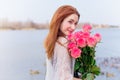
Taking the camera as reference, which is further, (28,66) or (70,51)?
(28,66)

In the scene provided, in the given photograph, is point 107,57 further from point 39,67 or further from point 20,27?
point 20,27

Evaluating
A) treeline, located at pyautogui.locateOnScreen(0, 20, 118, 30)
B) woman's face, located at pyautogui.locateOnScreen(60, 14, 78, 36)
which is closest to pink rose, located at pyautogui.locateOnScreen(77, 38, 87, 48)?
woman's face, located at pyautogui.locateOnScreen(60, 14, 78, 36)

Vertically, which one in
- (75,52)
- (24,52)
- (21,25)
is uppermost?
(21,25)

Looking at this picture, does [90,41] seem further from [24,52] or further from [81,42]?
[24,52]

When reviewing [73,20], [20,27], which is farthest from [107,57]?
[73,20]

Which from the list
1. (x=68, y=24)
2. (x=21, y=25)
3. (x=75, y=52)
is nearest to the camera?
(x=75, y=52)

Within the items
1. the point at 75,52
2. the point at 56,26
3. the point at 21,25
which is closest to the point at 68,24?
the point at 56,26

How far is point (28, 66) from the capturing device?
2406 millimetres

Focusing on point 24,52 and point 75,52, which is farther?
point 24,52

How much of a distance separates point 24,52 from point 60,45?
971mm

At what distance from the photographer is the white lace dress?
148cm

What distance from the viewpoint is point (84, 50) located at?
1.53 m

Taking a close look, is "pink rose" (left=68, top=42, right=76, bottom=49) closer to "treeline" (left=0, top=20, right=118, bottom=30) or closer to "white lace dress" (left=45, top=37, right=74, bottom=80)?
"white lace dress" (left=45, top=37, right=74, bottom=80)

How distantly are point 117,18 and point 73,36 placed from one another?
3.62 ft
